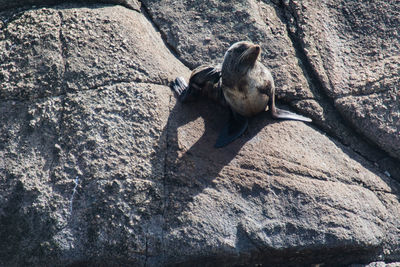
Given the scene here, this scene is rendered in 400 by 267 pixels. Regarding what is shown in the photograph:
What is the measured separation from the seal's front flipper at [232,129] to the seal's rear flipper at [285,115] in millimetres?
271

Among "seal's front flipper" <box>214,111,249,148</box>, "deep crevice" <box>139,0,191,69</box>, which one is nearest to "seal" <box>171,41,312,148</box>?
"seal's front flipper" <box>214,111,249,148</box>

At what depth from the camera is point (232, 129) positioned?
4.72 metres

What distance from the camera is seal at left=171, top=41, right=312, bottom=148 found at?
15.2 ft

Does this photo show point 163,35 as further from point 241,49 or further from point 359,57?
point 359,57

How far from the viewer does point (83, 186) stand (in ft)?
14.5

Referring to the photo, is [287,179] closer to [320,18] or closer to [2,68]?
[320,18]

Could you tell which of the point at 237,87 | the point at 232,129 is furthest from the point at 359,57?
the point at 232,129

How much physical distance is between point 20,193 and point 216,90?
1885 millimetres

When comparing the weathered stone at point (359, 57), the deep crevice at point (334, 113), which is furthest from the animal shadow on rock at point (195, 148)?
the weathered stone at point (359, 57)

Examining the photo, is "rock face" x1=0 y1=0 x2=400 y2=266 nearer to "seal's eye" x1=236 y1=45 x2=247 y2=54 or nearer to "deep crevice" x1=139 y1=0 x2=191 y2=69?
"deep crevice" x1=139 y1=0 x2=191 y2=69

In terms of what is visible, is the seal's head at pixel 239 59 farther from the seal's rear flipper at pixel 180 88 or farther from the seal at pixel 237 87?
the seal's rear flipper at pixel 180 88

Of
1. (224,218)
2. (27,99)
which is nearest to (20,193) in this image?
(27,99)

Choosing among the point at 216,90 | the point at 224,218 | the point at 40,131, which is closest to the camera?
the point at 224,218

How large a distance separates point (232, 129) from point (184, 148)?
45 cm
